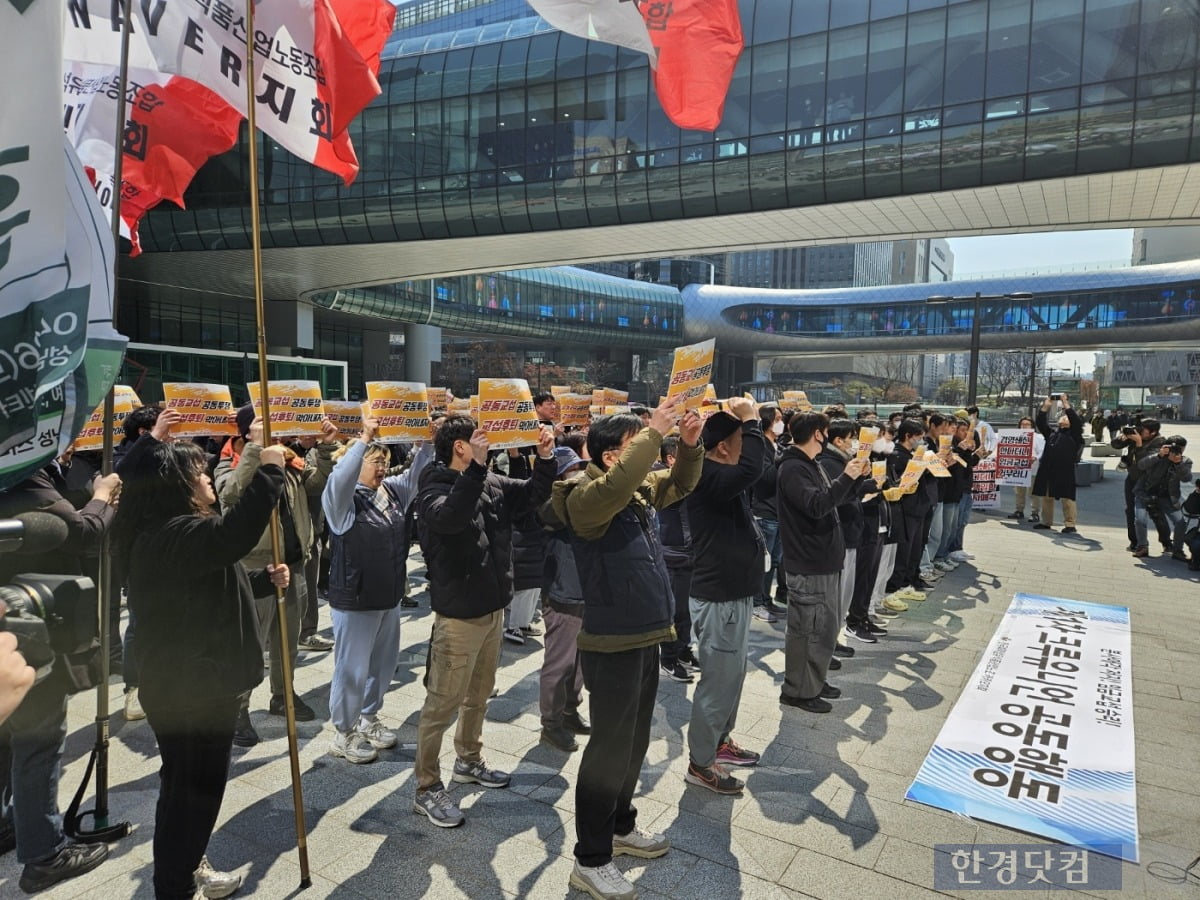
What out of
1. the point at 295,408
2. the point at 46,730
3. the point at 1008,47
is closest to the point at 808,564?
the point at 295,408

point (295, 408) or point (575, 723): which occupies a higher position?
point (295, 408)

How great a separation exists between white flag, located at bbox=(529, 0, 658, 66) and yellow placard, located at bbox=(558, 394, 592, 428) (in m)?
4.75

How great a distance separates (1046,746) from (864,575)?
2563 millimetres

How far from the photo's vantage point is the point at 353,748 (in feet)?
15.0

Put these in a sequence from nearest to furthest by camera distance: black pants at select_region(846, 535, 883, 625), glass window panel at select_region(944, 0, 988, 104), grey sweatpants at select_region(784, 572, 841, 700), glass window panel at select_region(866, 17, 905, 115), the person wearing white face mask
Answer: grey sweatpants at select_region(784, 572, 841, 700) → the person wearing white face mask → black pants at select_region(846, 535, 883, 625) → glass window panel at select_region(944, 0, 988, 104) → glass window panel at select_region(866, 17, 905, 115)

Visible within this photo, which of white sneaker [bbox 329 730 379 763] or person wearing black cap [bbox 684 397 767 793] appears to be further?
white sneaker [bbox 329 730 379 763]

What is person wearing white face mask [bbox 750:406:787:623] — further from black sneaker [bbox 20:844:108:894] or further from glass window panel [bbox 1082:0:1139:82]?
glass window panel [bbox 1082:0:1139:82]

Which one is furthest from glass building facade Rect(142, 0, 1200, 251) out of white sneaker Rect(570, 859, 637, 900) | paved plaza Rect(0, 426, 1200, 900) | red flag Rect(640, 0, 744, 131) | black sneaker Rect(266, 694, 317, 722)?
white sneaker Rect(570, 859, 637, 900)

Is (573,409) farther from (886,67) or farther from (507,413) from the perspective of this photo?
(886,67)

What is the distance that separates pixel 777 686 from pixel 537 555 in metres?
2.25

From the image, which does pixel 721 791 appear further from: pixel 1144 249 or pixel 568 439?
pixel 1144 249

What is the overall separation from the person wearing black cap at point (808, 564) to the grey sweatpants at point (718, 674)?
1.18m

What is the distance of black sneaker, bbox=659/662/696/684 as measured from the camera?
6.05m

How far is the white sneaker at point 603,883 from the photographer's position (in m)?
3.24
